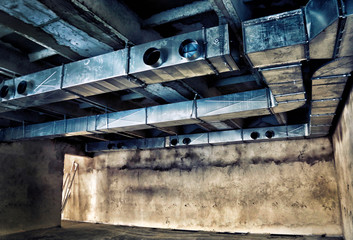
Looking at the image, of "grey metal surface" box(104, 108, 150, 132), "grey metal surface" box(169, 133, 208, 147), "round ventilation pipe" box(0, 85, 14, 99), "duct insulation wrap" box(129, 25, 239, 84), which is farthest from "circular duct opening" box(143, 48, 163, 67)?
"grey metal surface" box(169, 133, 208, 147)

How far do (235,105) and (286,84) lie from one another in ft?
3.28

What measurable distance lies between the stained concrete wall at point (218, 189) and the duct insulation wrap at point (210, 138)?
0.54 m

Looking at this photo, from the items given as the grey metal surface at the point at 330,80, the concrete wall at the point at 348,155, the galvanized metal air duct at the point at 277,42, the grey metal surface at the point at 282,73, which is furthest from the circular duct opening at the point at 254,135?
the galvanized metal air duct at the point at 277,42

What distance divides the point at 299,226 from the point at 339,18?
4731mm

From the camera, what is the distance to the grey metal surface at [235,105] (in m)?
3.52

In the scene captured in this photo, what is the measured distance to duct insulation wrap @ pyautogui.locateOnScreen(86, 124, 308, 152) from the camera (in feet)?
16.5

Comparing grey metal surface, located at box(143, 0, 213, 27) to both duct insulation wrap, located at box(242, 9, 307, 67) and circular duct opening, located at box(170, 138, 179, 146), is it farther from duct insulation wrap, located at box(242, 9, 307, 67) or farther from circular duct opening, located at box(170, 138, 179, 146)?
circular duct opening, located at box(170, 138, 179, 146)

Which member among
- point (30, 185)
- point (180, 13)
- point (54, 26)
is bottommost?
point (30, 185)

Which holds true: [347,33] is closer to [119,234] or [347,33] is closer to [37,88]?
[37,88]

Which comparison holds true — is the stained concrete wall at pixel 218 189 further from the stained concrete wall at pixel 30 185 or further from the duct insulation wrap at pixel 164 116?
the duct insulation wrap at pixel 164 116

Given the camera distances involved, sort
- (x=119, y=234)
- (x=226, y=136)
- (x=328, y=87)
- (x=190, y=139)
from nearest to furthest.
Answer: (x=328, y=87), (x=226, y=136), (x=119, y=234), (x=190, y=139)

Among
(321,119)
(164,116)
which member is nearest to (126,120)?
(164,116)

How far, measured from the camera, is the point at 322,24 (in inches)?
70.0

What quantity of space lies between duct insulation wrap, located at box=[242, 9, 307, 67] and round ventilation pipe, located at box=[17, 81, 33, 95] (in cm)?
260
